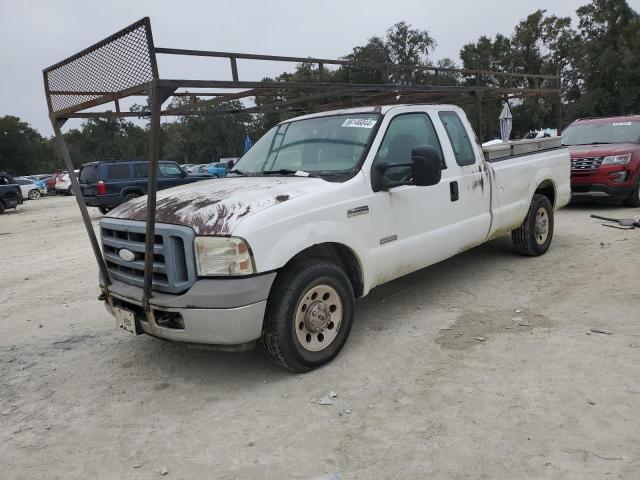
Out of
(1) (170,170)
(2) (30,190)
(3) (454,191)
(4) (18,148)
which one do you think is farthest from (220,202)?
(4) (18,148)

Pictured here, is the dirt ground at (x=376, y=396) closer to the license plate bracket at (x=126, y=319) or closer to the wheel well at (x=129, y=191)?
the license plate bracket at (x=126, y=319)

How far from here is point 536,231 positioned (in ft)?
20.1

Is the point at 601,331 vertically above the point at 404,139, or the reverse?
the point at 404,139

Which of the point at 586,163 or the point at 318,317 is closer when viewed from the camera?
the point at 318,317

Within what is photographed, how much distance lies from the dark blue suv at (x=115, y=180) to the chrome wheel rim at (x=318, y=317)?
1104 centimetres

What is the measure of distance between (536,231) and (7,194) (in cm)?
2003

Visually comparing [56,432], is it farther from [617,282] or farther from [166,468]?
[617,282]

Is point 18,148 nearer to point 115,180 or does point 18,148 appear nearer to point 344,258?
point 115,180

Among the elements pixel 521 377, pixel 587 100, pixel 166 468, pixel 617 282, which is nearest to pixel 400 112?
pixel 521 377

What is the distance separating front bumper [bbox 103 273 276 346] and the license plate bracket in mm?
234

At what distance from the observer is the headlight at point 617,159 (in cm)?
907

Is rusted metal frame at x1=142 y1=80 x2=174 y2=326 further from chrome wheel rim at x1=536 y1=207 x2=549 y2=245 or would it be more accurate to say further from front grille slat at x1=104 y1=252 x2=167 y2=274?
chrome wheel rim at x1=536 y1=207 x2=549 y2=245

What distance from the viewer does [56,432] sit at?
303 cm

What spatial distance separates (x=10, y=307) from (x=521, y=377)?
552 centimetres
